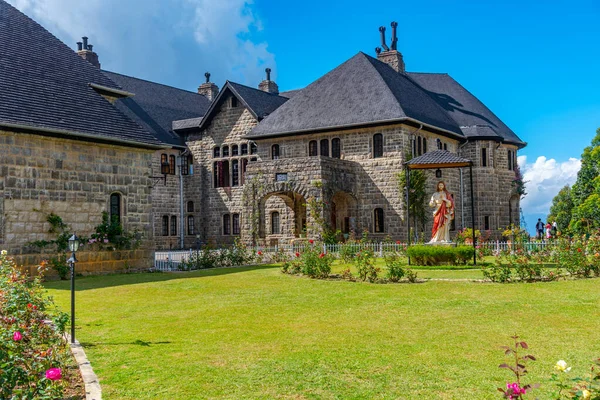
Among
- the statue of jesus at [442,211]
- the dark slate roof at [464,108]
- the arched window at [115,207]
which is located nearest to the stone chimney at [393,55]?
the dark slate roof at [464,108]

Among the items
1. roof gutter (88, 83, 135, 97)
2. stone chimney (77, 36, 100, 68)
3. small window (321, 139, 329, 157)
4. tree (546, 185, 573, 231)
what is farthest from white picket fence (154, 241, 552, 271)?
stone chimney (77, 36, 100, 68)

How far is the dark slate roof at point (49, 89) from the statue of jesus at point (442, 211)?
10169 millimetres

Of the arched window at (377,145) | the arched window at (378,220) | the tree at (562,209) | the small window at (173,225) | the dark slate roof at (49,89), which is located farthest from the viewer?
the tree at (562,209)

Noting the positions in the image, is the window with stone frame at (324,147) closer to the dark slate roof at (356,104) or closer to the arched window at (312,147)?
the arched window at (312,147)

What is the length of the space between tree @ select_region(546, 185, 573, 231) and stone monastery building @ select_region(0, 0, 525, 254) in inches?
154

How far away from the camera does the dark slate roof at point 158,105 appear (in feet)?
128

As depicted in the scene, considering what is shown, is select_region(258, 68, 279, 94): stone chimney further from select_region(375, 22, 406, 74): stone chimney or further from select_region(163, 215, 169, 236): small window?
select_region(163, 215, 169, 236): small window

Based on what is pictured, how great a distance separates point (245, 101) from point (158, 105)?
759 cm

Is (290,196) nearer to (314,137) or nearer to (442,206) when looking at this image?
(314,137)

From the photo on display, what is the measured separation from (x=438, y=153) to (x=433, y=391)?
1724cm

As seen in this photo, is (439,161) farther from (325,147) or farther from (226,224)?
(226,224)

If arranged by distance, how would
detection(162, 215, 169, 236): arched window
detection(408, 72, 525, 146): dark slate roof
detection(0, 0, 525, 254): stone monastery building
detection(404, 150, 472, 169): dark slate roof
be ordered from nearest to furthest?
detection(0, 0, 525, 254): stone monastery building → detection(404, 150, 472, 169): dark slate roof → detection(408, 72, 525, 146): dark slate roof → detection(162, 215, 169, 236): arched window

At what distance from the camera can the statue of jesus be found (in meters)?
21.7

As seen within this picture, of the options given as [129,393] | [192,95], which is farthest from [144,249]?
[192,95]
